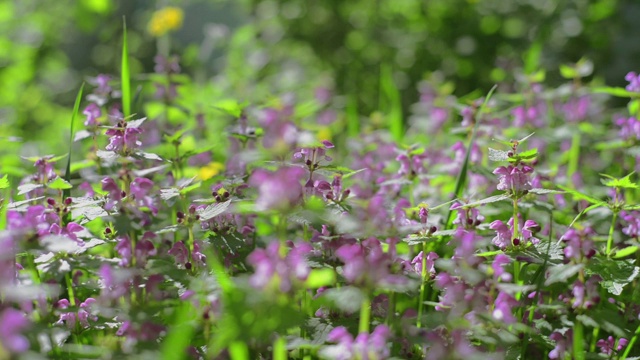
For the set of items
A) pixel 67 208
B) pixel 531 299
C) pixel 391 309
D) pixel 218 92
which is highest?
pixel 67 208

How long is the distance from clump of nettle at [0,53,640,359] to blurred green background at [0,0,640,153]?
10.1 ft

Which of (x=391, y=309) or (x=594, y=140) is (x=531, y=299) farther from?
(x=594, y=140)

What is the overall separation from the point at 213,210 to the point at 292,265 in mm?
470

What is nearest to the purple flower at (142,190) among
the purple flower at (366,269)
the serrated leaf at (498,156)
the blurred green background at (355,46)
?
the purple flower at (366,269)

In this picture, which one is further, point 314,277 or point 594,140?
point 594,140

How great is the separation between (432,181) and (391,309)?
1.48m

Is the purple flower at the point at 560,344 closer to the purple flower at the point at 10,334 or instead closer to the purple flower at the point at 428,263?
the purple flower at the point at 428,263

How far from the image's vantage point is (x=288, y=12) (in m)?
6.93

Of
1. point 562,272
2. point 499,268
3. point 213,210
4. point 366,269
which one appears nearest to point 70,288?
point 213,210

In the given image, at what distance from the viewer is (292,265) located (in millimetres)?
1443

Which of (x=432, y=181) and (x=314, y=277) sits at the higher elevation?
(x=314, y=277)

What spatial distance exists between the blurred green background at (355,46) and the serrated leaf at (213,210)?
336 centimetres

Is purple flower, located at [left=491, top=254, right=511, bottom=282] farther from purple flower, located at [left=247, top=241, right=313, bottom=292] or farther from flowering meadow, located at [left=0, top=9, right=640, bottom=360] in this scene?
purple flower, located at [left=247, top=241, right=313, bottom=292]

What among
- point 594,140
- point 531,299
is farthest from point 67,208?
point 594,140
